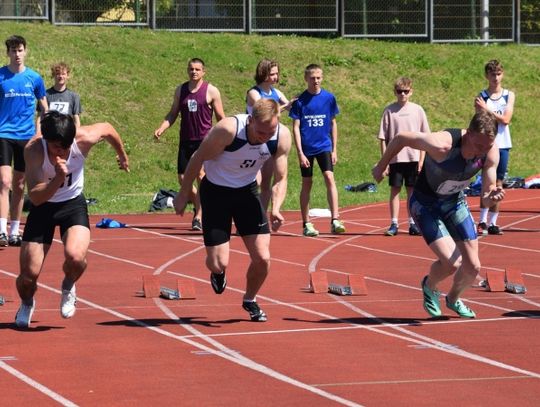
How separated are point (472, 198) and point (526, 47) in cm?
1401

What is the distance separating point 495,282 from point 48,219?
14.5 feet

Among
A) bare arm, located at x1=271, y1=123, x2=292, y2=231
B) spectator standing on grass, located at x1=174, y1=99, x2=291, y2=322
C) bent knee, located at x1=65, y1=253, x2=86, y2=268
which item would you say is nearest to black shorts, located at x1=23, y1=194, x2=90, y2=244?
bent knee, located at x1=65, y1=253, x2=86, y2=268

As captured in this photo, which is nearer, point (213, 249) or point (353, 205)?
point (213, 249)

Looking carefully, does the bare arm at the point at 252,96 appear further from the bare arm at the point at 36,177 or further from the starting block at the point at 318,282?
the bare arm at the point at 36,177

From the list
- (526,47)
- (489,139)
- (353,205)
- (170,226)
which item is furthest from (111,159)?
(489,139)

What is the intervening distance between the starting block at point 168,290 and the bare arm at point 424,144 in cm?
242

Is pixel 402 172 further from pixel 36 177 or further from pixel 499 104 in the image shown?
pixel 36 177

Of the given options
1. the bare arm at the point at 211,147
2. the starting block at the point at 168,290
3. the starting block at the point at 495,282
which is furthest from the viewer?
the starting block at the point at 495,282

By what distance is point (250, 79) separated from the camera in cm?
3053

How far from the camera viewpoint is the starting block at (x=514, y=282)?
41.0 ft

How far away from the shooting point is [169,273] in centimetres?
1398

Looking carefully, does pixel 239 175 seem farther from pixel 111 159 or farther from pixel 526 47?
pixel 526 47

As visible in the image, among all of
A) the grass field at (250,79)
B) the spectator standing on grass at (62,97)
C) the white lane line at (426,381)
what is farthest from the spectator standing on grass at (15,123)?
the grass field at (250,79)

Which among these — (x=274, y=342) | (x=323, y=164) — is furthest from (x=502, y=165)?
(x=274, y=342)
